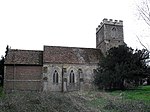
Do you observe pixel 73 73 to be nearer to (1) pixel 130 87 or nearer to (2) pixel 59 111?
(1) pixel 130 87

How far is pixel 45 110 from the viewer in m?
12.4

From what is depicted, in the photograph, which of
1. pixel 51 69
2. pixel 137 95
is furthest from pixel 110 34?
pixel 137 95

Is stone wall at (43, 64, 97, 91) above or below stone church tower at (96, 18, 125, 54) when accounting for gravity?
below

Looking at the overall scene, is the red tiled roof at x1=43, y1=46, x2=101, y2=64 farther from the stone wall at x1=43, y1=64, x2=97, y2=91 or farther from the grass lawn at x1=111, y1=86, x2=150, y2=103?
the grass lawn at x1=111, y1=86, x2=150, y2=103

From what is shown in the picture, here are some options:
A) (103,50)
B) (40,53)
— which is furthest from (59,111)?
(103,50)

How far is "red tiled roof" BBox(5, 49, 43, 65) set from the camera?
1523 inches

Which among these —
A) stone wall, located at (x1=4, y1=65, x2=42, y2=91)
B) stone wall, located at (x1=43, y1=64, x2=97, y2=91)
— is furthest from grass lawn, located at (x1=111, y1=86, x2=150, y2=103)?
stone wall, located at (x1=4, y1=65, x2=42, y2=91)

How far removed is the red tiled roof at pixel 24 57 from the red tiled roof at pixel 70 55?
131 centimetres

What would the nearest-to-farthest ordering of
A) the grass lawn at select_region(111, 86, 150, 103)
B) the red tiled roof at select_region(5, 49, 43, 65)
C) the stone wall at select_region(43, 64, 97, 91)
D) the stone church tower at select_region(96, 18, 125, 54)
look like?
the grass lawn at select_region(111, 86, 150, 103), the red tiled roof at select_region(5, 49, 43, 65), the stone wall at select_region(43, 64, 97, 91), the stone church tower at select_region(96, 18, 125, 54)

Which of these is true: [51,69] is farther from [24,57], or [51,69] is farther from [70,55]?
[24,57]

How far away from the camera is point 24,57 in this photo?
131ft

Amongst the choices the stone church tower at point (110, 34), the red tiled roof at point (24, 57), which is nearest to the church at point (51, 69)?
the red tiled roof at point (24, 57)

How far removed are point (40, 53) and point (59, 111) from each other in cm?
3025

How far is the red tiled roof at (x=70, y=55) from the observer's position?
40625 millimetres
